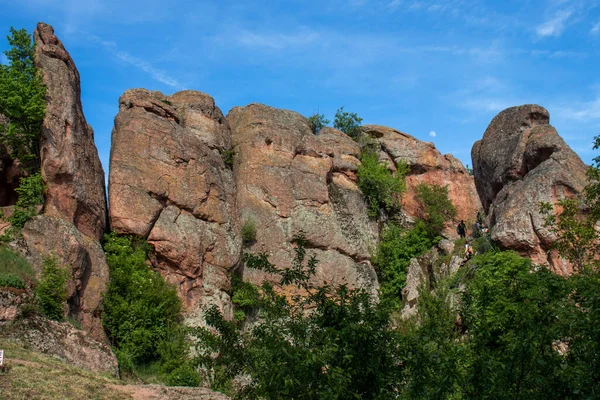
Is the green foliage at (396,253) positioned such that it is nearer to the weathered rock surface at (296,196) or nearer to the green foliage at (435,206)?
the weathered rock surface at (296,196)

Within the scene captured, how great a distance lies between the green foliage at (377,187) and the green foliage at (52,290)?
23586mm

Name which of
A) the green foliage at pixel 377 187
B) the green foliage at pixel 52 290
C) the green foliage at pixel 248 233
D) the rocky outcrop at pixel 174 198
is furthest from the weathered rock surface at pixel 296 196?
the green foliage at pixel 52 290

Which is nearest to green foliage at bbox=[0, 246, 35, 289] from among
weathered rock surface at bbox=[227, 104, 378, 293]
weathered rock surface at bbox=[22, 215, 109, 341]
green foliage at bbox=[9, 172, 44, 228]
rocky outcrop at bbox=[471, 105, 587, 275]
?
weathered rock surface at bbox=[22, 215, 109, 341]

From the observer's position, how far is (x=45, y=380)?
1708 cm

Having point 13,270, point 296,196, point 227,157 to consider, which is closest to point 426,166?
point 296,196

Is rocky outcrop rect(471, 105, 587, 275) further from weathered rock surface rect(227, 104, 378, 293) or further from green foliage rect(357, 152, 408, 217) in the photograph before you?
weathered rock surface rect(227, 104, 378, 293)

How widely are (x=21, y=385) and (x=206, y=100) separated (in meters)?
26.0

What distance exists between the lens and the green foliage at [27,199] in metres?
24.8

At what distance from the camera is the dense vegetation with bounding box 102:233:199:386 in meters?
26.3

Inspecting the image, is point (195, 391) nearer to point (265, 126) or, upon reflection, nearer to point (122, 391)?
point (122, 391)

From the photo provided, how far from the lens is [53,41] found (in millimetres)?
30500

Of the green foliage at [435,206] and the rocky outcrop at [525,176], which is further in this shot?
the green foliage at [435,206]

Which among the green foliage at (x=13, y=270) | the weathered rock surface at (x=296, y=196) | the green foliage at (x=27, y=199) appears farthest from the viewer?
the weathered rock surface at (x=296, y=196)

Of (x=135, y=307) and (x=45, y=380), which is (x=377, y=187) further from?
(x=45, y=380)
